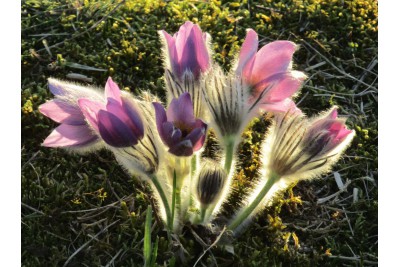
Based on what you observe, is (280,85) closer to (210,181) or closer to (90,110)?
(210,181)

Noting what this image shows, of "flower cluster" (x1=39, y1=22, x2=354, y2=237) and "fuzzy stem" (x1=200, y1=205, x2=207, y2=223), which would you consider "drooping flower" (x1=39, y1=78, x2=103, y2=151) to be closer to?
"flower cluster" (x1=39, y1=22, x2=354, y2=237)

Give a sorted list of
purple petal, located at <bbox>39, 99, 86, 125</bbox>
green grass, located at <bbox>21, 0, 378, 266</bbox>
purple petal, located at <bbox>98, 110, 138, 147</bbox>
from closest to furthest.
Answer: purple petal, located at <bbox>98, 110, 138, 147</bbox> < purple petal, located at <bbox>39, 99, 86, 125</bbox> < green grass, located at <bbox>21, 0, 378, 266</bbox>

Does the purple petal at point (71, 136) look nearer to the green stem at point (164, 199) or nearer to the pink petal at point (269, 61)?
the green stem at point (164, 199)

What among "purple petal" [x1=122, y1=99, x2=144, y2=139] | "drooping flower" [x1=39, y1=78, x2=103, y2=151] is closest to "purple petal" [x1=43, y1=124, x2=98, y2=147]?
"drooping flower" [x1=39, y1=78, x2=103, y2=151]

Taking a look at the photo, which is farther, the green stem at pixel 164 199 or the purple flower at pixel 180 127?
the green stem at pixel 164 199

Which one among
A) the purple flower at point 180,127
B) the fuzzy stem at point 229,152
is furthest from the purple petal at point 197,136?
the fuzzy stem at point 229,152

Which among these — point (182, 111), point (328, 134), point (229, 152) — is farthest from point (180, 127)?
point (328, 134)
